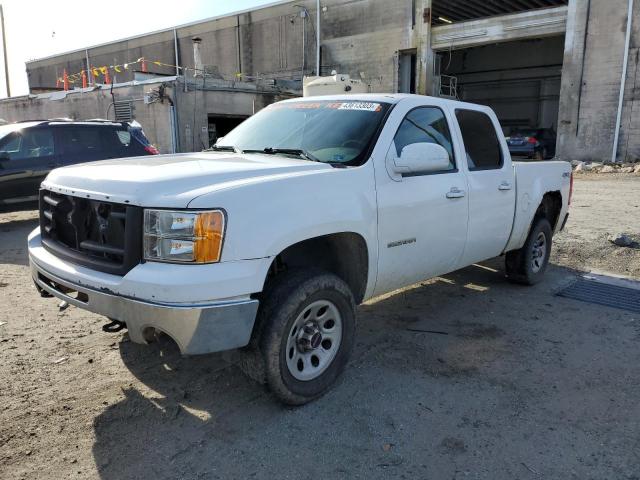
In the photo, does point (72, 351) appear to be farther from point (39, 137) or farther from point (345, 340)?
point (39, 137)

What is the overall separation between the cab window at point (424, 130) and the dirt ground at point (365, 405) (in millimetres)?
1575

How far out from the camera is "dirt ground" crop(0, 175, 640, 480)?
2703 mm

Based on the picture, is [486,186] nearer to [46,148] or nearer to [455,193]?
[455,193]

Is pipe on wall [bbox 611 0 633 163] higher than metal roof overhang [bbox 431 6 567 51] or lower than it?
lower

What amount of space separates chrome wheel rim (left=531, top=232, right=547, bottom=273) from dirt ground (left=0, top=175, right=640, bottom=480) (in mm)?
942

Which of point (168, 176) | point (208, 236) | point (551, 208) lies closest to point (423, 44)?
point (551, 208)

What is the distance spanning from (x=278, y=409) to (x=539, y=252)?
4038mm

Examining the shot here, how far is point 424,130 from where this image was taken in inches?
165

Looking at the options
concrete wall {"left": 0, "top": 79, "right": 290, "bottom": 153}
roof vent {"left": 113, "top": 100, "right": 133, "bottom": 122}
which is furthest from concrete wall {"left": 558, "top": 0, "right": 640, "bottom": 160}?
roof vent {"left": 113, "top": 100, "right": 133, "bottom": 122}

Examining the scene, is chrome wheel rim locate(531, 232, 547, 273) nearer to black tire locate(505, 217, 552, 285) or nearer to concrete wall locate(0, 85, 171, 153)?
black tire locate(505, 217, 552, 285)

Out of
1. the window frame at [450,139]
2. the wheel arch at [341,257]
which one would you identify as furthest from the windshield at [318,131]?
the wheel arch at [341,257]

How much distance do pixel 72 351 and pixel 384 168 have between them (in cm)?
276

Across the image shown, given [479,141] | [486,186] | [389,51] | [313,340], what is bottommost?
[313,340]

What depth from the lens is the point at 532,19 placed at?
74.5 ft
